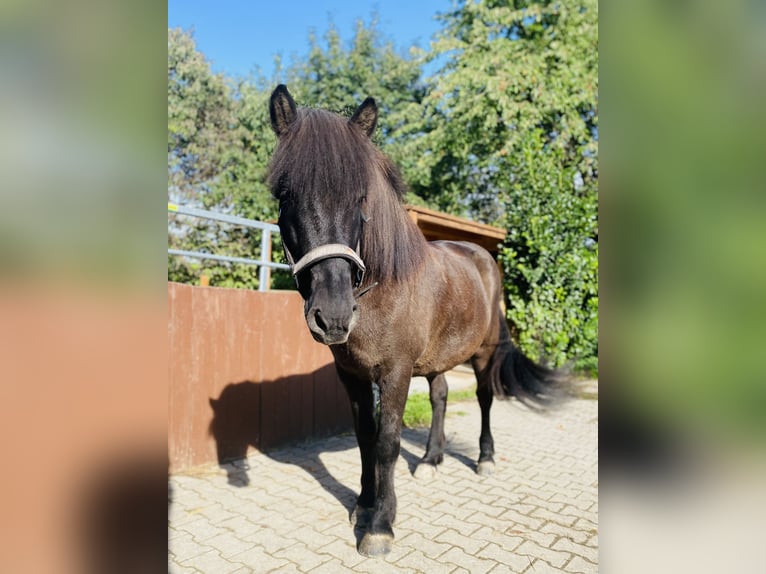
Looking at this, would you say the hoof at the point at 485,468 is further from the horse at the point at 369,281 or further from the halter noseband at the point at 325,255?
the halter noseband at the point at 325,255

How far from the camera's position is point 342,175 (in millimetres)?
2090

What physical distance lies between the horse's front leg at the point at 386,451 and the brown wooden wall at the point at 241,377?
6.33ft

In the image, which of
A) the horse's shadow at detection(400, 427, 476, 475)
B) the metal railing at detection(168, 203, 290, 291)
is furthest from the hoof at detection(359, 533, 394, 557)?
the metal railing at detection(168, 203, 290, 291)

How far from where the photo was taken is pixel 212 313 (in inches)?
161

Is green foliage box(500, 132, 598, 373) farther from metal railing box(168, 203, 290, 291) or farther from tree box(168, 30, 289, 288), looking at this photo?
tree box(168, 30, 289, 288)

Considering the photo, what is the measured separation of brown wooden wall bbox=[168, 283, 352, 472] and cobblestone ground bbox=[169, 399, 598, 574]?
233 millimetres

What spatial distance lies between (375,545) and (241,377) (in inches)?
86.1

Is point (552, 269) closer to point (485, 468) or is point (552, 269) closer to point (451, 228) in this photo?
point (451, 228)

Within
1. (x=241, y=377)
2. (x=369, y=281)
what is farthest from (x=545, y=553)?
(x=241, y=377)

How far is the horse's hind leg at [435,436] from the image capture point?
3.82 meters
